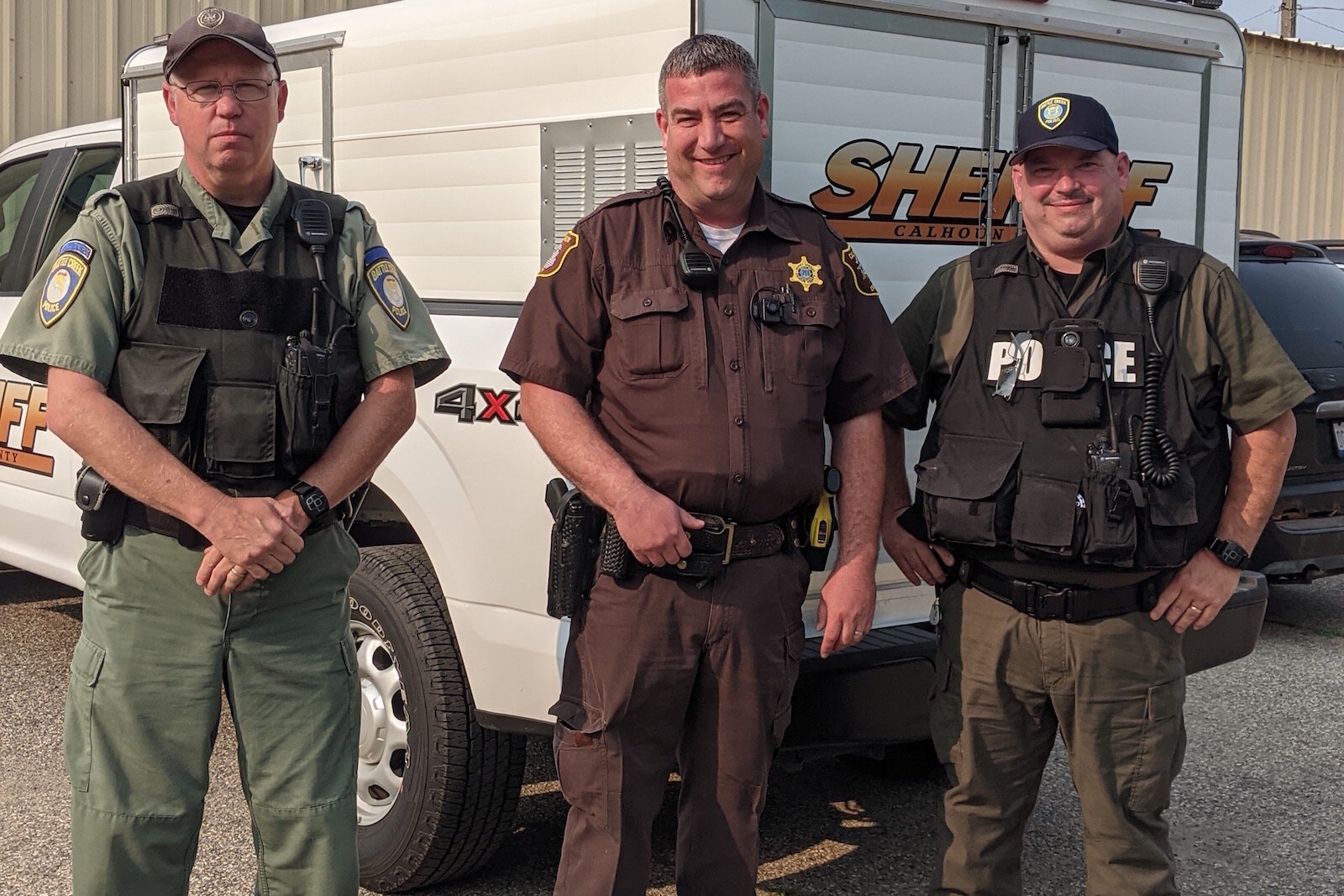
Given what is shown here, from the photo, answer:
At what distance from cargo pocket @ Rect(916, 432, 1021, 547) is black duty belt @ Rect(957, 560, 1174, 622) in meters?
0.12

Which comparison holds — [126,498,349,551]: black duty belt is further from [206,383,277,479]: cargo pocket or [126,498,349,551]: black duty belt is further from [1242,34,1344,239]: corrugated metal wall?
[1242,34,1344,239]: corrugated metal wall

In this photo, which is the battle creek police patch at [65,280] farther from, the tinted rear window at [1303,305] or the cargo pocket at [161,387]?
the tinted rear window at [1303,305]

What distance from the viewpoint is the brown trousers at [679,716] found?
2.63m

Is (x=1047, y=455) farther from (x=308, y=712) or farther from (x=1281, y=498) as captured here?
(x=1281, y=498)

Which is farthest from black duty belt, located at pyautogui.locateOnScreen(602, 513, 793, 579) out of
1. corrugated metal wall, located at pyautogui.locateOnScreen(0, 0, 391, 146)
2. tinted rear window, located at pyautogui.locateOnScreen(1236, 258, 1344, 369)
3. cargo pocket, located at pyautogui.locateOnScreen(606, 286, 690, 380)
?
corrugated metal wall, located at pyautogui.locateOnScreen(0, 0, 391, 146)

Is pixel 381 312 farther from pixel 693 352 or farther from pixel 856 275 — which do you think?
pixel 856 275

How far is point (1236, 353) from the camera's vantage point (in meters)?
2.79

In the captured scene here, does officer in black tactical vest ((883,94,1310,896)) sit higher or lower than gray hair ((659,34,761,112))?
lower

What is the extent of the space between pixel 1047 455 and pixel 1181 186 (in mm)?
1394

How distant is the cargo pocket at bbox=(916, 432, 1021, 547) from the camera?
277 centimetres

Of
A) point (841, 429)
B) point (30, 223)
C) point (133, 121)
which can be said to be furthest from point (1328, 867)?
point (30, 223)

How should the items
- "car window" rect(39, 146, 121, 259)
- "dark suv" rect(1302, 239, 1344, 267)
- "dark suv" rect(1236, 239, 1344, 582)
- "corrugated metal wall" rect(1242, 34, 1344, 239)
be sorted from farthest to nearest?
"corrugated metal wall" rect(1242, 34, 1344, 239) → "dark suv" rect(1302, 239, 1344, 267) → "dark suv" rect(1236, 239, 1344, 582) → "car window" rect(39, 146, 121, 259)

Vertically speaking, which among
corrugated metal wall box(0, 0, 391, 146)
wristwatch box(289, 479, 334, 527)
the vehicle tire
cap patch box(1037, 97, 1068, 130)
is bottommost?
the vehicle tire

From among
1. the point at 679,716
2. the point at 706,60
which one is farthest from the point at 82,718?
the point at 706,60
